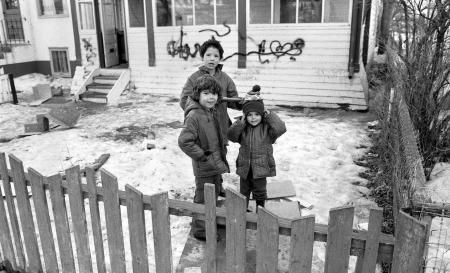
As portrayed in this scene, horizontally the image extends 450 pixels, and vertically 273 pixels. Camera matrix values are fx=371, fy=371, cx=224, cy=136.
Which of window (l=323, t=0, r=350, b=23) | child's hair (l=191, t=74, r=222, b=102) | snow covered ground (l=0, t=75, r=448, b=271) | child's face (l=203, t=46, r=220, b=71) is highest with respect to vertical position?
window (l=323, t=0, r=350, b=23)

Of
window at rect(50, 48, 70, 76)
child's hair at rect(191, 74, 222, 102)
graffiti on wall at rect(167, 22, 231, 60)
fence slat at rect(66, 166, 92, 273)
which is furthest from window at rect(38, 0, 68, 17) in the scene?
fence slat at rect(66, 166, 92, 273)

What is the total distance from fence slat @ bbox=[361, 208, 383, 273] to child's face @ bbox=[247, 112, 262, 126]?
1743 mm

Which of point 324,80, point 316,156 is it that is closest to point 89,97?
point 324,80

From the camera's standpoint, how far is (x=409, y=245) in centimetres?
172

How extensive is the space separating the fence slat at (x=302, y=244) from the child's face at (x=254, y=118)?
1631 millimetres

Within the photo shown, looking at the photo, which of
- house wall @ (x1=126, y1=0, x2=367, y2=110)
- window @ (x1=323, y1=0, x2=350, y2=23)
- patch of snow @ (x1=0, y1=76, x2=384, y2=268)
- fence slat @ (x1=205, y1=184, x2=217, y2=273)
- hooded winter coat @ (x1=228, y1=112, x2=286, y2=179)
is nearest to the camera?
fence slat @ (x1=205, y1=184, x2=217, y2=273)

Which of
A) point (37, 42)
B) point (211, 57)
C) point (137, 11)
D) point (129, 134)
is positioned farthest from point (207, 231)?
point (37, 42)

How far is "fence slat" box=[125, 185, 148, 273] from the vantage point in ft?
7.29

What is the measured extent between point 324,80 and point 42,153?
7139mm

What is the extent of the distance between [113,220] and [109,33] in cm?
1241

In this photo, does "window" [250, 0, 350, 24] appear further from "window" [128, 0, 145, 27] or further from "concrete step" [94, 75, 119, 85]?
"concrete step" [94, 75, 119, 85]

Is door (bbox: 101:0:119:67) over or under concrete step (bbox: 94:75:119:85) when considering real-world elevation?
over

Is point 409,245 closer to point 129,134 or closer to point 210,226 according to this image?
point 210,226

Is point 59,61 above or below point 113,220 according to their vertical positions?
above
